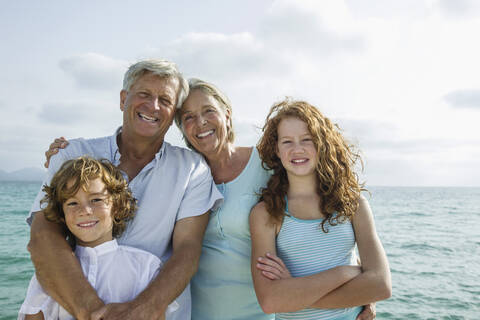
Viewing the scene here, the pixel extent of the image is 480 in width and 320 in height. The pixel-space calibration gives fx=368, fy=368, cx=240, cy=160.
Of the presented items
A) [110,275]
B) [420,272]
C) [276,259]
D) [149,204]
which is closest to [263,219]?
[276,259]

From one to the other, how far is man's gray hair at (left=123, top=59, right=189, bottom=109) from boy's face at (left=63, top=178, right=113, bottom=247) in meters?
1.06

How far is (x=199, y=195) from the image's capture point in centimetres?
304

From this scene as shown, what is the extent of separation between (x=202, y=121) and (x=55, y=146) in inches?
49.6

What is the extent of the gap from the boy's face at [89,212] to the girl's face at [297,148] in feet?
4.54

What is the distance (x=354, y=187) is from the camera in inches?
120

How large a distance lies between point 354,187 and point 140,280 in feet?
5.94

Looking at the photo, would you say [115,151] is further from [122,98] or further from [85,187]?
[85,187]

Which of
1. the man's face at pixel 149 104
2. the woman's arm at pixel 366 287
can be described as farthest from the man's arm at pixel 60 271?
the woman's arm at pixel 366 287

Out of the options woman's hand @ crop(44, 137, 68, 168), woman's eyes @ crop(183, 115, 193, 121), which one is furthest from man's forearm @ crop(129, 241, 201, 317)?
woman's hand @ crop(44, 137, 68, 168)

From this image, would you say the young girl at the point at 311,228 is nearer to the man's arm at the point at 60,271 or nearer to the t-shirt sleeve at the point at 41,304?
the man's arm at the point at 60,271

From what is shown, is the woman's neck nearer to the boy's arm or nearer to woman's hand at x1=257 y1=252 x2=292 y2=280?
woman's hand at x1=257 y1=252 x2=292 y2=280

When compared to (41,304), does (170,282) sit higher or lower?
higher

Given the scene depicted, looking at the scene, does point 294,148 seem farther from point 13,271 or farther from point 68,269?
point 13,271

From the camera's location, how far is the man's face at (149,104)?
3174 millimetres
